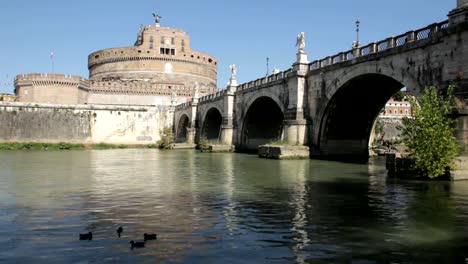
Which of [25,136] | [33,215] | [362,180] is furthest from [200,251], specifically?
[25,136]

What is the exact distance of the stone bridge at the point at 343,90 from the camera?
19.7m

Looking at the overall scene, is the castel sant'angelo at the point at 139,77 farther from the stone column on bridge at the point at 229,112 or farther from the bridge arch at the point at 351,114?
the bridge arch at the point at 351,114

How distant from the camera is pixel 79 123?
64.5 m

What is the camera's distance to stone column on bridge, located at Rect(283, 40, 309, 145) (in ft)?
107

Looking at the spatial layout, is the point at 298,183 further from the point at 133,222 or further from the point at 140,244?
the point at 140,244

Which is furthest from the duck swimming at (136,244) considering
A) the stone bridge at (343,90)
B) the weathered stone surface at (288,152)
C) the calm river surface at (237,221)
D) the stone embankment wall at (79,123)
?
the stone embankment wall at (79,123)

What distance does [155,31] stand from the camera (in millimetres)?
93750

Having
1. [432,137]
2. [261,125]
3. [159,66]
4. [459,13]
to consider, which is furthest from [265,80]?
[159,66]

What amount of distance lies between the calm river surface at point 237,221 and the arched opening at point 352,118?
535 inches

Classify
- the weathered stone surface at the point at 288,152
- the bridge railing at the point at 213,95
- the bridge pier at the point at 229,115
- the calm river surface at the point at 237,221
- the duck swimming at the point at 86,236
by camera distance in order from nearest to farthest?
the calm river surface at the point at 237,221, the duck swimming at the point at 86,236, the weathered stone surface at the point at 288,152, the bridge pier at the point at 229,115, the bridge railing at the point at 213,95

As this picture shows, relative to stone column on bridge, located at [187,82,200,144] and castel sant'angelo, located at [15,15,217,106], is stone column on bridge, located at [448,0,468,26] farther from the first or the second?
castel sant'angelo, located at [15,15,217,106]

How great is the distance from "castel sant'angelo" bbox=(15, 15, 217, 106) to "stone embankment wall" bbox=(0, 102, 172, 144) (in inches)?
390

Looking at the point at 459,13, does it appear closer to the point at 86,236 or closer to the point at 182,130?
the point at 86,236

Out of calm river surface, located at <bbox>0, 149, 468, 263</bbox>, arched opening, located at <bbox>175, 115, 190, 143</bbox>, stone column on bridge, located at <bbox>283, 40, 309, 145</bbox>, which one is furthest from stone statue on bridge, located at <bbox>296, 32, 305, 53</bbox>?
arched opening, located at <bbox>175, 115, 190, 143</bbox>
